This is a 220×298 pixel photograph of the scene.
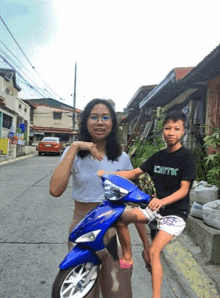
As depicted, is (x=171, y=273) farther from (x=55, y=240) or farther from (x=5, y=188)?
(x=5, y=188)

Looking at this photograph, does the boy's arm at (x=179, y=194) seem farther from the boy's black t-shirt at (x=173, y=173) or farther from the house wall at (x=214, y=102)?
the house wall at (x=214, y=102)

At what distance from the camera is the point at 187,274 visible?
9.47ft

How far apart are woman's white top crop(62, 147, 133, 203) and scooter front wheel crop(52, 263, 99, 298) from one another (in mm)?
424

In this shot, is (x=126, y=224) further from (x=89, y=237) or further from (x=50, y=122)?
(x=50, y=122)

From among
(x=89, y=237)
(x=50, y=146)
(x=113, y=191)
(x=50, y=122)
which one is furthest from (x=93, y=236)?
(x=50, y=122)

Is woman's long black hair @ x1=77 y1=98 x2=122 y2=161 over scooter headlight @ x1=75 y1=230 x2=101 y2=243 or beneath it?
over

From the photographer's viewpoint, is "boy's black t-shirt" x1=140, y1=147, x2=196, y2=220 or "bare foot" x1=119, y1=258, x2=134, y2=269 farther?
"boy's black t-shirt" x1=140, y1=147, x2=196, y2=220

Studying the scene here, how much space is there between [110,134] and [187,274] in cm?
206

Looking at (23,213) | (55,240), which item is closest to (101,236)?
(55,240)

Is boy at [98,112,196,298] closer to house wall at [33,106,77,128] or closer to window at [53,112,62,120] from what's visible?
house wall at [33,106,77,128]

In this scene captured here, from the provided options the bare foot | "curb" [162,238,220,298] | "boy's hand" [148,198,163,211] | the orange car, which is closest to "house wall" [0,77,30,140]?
the orange car

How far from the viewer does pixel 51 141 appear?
72.5ft

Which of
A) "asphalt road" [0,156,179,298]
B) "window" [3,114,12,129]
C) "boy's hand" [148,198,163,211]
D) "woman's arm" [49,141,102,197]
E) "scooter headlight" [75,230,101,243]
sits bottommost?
"asphalt road" [0,156,179,298]

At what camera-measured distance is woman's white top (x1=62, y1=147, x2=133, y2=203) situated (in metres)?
1.72
